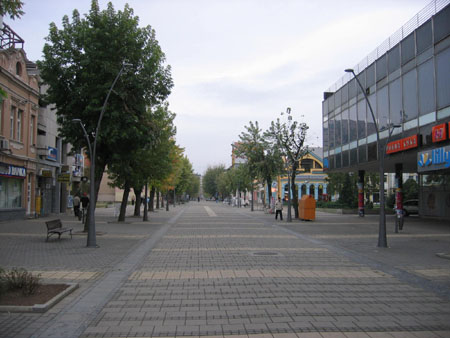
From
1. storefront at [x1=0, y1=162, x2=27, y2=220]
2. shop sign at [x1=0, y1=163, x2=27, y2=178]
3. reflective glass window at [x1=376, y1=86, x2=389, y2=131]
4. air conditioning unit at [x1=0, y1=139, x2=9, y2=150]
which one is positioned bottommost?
storefront at [x1=0, y1=162, x2=27, y2=220]

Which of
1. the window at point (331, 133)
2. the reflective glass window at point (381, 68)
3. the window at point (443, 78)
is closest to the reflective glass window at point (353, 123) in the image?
the window at point (331, 133)

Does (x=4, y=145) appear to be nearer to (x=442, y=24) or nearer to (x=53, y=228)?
(x=53, y=228)

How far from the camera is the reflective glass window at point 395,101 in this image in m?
25.6

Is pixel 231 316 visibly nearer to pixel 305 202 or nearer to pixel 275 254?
pixel 275 254

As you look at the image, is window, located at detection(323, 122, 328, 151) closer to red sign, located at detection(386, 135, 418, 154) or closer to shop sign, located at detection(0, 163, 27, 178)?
red sign, located at detection(386, 135, 418, 154)

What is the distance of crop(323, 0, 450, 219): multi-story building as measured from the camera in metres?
21.4

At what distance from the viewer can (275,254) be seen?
13102mm

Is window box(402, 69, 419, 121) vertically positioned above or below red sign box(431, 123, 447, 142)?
above

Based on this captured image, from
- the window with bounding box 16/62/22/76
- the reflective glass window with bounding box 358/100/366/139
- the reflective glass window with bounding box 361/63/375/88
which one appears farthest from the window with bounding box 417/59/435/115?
the window with bounding box 16/62/22/76

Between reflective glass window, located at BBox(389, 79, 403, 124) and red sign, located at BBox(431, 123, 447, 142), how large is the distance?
434 centimetres

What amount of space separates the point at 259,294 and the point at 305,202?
2352 cm

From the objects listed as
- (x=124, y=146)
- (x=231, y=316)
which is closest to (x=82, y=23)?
(x=124, y=146)

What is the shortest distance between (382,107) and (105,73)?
1845cm

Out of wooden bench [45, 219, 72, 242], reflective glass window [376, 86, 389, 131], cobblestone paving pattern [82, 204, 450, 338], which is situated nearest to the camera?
cobblestone paving pattern [82, 204, 450, 338]
